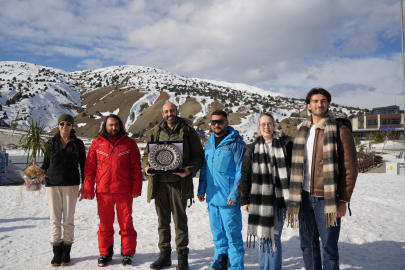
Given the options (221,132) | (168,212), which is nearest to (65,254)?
(168,212)

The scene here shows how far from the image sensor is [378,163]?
77.3ft

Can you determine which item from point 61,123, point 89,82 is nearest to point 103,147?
point 61,123

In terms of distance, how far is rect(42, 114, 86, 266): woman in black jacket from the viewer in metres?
Answer: 3.65

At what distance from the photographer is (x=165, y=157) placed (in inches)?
137

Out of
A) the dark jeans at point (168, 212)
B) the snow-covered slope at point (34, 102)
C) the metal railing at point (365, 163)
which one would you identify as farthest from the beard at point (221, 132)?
the snow-covered slope at point (34, 102)

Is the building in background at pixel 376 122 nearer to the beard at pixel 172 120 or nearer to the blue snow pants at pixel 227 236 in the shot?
the blue snow pants at pixel 227 236

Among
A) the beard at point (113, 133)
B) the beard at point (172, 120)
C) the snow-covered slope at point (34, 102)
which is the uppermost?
the snow-covered slope at point (34, 102)

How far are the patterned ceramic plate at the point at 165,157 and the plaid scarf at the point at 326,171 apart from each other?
1.49m

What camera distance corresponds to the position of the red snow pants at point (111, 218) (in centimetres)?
362

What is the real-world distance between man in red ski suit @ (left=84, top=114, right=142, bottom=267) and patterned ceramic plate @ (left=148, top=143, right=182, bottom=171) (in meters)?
0.44

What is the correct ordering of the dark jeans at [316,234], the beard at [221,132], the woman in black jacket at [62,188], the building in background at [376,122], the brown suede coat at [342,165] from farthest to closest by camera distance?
the building in background at [376,122], the woman in black jacket at [62,188], the beard at [221,132], the dark jeans at [316,234], the brown suede coat at [342,165]

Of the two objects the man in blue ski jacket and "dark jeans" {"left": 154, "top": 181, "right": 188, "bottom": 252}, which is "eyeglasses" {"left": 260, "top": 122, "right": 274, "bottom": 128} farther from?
"dark jeans" {"left": 154, "top": 181, "right": 188, "bottom": 252}

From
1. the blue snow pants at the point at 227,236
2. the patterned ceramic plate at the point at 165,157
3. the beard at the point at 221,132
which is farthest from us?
the beard at the point at 221,132

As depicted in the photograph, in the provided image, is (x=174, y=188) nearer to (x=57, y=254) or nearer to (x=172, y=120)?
(x=172, y=120)
